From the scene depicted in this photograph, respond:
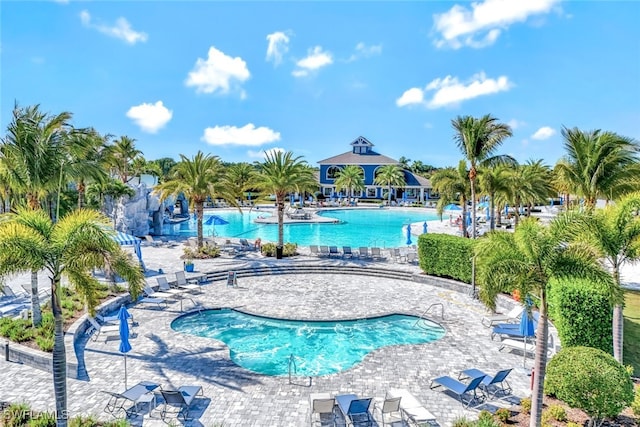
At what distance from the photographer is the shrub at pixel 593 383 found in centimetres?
750

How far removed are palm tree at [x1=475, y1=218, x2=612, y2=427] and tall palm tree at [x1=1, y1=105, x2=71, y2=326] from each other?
1244 centimetres

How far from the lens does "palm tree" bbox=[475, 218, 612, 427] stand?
23.2 feet

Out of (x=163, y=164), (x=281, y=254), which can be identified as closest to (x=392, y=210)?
(x=281, y=254)

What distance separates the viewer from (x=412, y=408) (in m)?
8.53

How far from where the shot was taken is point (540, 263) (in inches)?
282

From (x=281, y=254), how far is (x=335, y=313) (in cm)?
1013

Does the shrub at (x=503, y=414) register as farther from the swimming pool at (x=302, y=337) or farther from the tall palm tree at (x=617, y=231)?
the swimming pool at (x=302, y=337)

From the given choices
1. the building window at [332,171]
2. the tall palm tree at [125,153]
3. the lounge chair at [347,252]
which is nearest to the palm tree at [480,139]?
the lounge chair at [347,252]

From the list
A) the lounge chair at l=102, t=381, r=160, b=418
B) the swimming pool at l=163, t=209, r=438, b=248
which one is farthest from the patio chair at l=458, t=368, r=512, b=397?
the swimming pool at l=163, t=209, r=438, b=248

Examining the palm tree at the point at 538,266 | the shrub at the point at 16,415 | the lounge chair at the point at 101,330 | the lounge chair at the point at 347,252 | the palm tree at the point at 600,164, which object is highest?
the palm tree at the point at 600,164

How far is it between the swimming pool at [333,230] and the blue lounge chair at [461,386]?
884 inches

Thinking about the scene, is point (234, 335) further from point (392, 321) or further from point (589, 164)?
point (589, 164)

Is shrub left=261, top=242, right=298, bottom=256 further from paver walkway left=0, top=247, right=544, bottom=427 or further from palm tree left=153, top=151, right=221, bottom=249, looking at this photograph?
paver walkway left=0, top=247, right=544, bottom=427

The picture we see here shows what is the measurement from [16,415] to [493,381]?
10.4 meters
